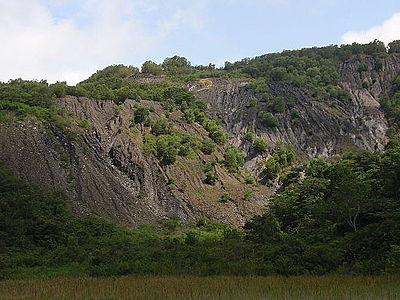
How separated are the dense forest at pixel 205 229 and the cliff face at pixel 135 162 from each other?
155cm

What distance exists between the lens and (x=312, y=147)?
242ft

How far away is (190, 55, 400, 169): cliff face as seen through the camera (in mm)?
73812

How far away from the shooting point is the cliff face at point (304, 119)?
73.8 meters

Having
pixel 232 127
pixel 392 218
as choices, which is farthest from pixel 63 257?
pixel 232 127

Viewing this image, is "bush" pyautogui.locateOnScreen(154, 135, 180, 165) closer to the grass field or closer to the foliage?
the foliage

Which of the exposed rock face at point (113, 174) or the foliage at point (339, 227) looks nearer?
the foliage at point (339, 227)

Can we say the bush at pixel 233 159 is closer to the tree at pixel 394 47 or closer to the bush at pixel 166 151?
the bush at pixel 166 151

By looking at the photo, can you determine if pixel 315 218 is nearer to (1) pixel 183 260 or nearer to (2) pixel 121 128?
(1) pixel 183 260

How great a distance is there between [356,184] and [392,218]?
15.8 ft

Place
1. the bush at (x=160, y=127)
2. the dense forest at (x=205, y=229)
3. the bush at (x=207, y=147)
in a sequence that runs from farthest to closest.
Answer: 1. the bush at (x=207, y=147)
2. the bush at (x=160, y=127)
3. the dense forest at (x=205, y=229)

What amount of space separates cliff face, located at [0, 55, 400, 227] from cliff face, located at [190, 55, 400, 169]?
0.23m

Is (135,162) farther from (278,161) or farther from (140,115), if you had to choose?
(278,161)

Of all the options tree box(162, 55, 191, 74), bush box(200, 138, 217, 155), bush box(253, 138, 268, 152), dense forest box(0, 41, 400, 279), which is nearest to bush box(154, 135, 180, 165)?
dense forest box(0, 41, 400, 279)

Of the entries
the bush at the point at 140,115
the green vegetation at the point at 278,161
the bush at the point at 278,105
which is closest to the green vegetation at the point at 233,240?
the green vegetation at the point at 278,161
